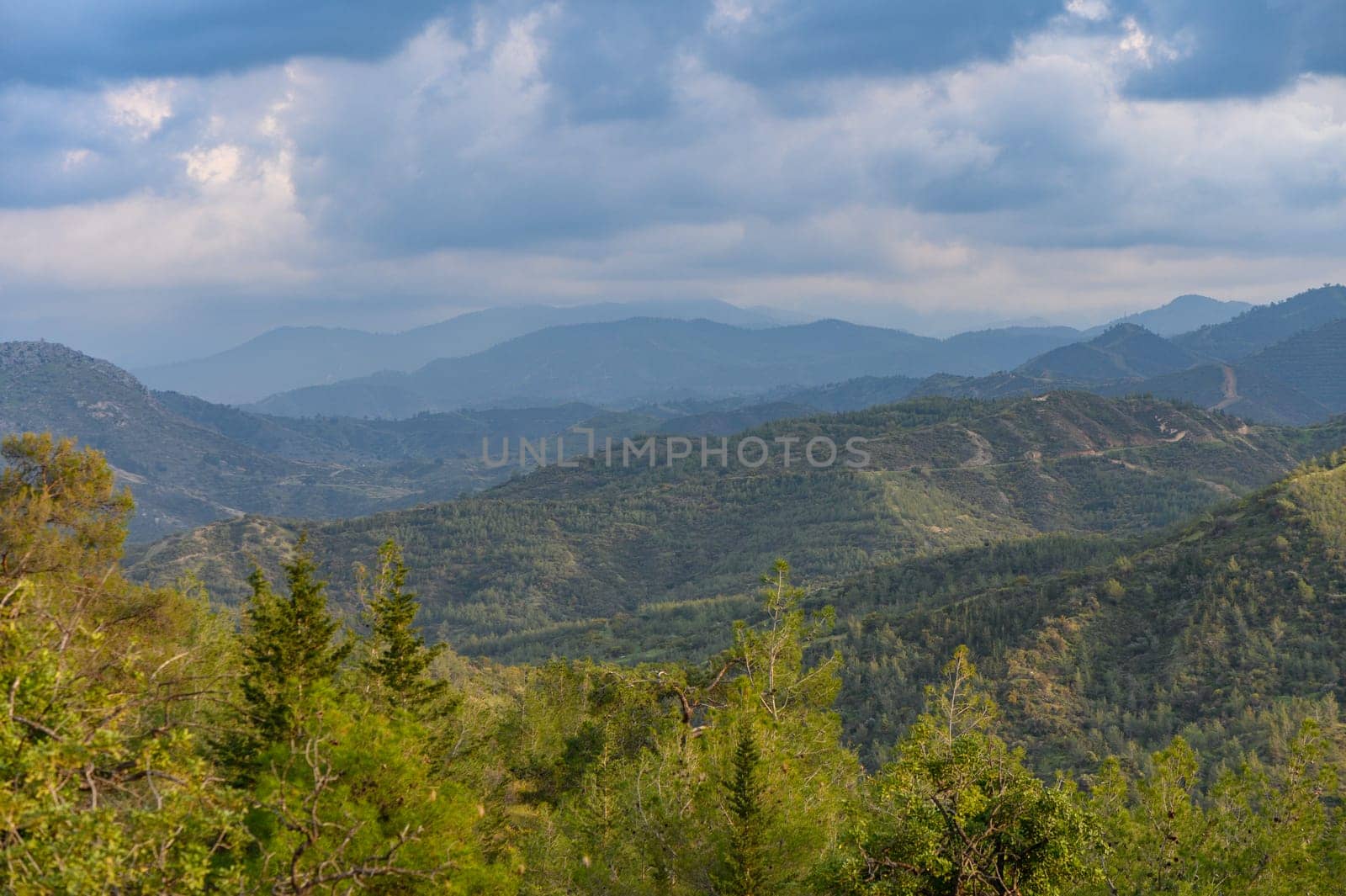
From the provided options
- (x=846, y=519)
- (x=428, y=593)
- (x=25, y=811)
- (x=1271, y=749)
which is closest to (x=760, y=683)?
(x=25, y=811)

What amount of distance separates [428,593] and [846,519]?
307ft

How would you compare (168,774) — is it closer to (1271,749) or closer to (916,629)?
(1271,749)

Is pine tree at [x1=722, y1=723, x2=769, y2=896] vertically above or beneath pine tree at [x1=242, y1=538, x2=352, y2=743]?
beneath

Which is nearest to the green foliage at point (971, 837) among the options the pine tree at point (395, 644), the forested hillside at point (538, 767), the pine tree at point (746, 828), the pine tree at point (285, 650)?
the forested hillside at point (538, 767)

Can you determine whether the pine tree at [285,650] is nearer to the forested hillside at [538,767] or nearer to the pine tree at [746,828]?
→ the forested hillside at [538,767]

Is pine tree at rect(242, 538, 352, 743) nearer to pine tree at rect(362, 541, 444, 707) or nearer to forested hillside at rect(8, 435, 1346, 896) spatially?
forested hillside at rect(8, 435, 1346, 896)

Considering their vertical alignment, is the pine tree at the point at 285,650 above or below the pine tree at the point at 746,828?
above

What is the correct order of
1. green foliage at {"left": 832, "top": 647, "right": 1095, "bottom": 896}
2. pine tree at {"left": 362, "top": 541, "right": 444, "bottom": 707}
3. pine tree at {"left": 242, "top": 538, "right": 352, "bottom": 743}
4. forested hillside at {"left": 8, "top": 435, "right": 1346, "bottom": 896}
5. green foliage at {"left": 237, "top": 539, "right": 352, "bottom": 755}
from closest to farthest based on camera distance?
forested hillside at {"left": 8, "top": 435, "right": 1346, "bottom": 896} → green foliage at {"left": 832, "top": 647, "right": 1095, "bottom": 896} → green foliage at {"left": 237, "top": 539, "right": 352, "bottom": 755} → pine tree at {"left": 242, "top": 538, "right": 352, "bottom": 743} → pine tree at {"left": 362, "top": 541, "right": 444, "bottom": 707}

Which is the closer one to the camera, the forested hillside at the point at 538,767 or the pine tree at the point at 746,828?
the forested hillside at the point at 538,767

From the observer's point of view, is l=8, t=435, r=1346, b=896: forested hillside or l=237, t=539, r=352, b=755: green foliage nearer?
l=8, t=435, r=1346, b=896: forested hillside

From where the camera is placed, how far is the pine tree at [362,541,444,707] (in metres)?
31.1

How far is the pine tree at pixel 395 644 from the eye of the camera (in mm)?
31094

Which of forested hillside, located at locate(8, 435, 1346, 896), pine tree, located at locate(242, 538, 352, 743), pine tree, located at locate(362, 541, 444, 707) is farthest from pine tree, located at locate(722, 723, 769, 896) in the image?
pine tree, located at locate(362, 541, 444, 707)

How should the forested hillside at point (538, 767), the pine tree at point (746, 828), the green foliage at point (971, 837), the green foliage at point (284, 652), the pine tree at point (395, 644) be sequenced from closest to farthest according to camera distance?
the forested hillside at point (538, 767), the green foliage at point (971, 837), the pine tree at point (746, 828), the green foliage at point (284, 652), the pine tree at point (395, 644)
